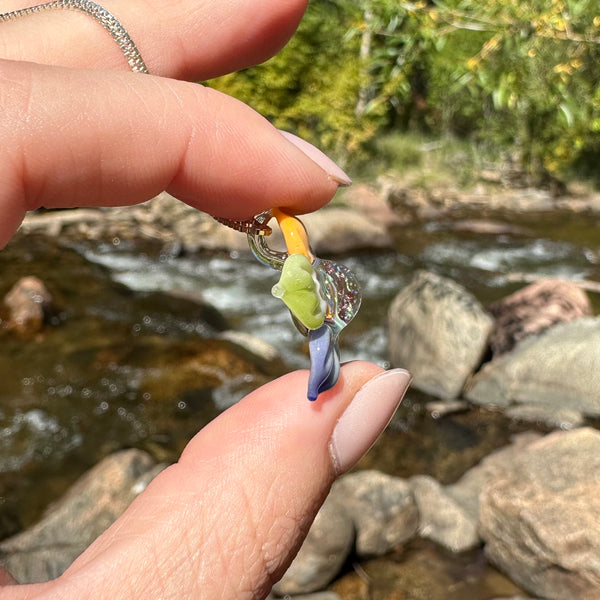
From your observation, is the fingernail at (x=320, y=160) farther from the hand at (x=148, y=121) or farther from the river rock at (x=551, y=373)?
the river rock at (x=551, y=373)

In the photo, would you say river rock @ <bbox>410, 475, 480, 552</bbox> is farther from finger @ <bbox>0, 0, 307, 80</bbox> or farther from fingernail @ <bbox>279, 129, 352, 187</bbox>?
finger @ <bbox>0, 0, 307, 80</bbox>

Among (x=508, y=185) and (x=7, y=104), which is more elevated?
(x=7, y=104)

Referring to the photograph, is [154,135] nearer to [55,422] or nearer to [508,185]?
[55,422]

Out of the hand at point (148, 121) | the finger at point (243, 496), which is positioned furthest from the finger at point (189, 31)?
the finger at point (243, 496)

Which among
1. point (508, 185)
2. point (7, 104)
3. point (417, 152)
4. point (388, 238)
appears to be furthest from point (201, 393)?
point (417, 152)

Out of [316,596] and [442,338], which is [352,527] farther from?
[442,338]

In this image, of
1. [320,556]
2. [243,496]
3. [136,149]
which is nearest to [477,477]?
[320,556]
